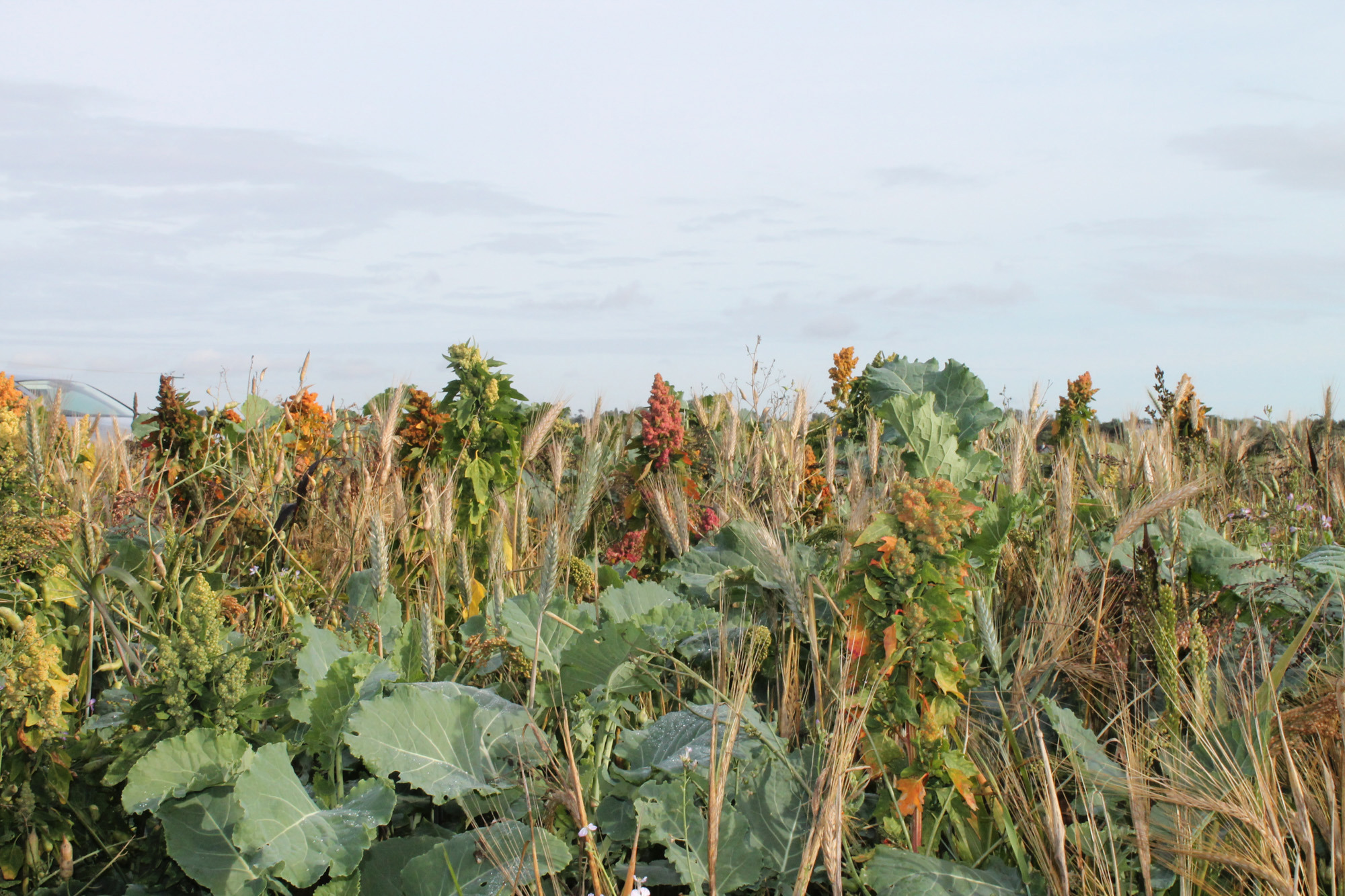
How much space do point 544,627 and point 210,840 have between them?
3.02 ft

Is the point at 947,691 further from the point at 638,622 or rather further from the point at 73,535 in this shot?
the point at 73,535

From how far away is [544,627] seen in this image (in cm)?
255

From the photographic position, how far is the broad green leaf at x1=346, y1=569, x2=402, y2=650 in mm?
2660

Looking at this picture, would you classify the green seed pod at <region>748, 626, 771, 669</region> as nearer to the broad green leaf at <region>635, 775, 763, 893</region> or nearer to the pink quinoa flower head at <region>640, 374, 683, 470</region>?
the broad green leaf at <region>635, 775, 763, 893</region>

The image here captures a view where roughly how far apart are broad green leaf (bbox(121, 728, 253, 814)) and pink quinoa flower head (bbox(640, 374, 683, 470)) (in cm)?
253

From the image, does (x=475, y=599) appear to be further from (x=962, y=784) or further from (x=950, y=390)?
(x=962, y=784)

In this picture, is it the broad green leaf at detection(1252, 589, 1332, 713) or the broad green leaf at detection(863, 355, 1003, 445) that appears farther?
the broad green leaf at detection(863, 355, 1003, 445)

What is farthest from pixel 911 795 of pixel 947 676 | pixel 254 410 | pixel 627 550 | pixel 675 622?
pixel 254 410

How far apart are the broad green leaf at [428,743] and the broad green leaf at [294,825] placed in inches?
2.8

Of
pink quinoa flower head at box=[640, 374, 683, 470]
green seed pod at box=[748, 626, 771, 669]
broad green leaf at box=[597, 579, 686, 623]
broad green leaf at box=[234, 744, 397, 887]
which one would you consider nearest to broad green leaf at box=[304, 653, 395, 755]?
broad green leaf at box=[234, 744, 397, 887]

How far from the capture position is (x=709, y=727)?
2254 millimetres

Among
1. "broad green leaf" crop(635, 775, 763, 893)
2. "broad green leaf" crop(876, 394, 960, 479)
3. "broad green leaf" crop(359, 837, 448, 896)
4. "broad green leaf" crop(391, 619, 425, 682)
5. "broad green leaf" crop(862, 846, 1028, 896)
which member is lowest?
"broad green leaf" crop(359, 837, 448, 896)

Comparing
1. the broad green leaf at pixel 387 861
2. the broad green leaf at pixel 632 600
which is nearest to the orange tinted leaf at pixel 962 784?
the broad green leaf at pixel 632 600

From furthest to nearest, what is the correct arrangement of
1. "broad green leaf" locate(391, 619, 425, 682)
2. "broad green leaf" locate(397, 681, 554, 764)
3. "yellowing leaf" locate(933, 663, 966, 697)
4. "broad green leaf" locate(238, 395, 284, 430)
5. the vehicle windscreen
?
the vehicle windscreen < "broad green leaf" locate(238, 395, 284, 430) < "broad green leaf" locate(391, 619, 425, 682) < "broad green leaf" locate(397, 681, 554, 764) < "yellowing leaf" locate(933, 663, 966, 697)
